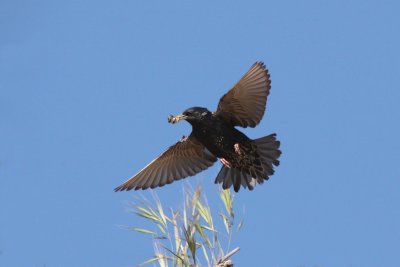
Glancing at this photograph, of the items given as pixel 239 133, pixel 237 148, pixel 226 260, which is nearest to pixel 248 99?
pixel 239 133

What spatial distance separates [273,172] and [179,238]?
2317 millimetres

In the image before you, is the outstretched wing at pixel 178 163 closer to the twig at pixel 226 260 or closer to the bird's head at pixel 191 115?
the bird's head at pixel 191 115

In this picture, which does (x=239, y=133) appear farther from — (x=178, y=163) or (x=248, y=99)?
(x=178, y=163)

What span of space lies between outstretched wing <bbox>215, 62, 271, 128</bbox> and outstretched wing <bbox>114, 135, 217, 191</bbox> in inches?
20.9

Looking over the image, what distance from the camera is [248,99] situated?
19.7ft

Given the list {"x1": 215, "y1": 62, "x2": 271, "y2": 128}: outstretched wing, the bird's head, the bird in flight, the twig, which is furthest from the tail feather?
the twig

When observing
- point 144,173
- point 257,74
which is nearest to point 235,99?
point 257,74

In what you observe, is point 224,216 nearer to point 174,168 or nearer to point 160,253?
point 160,253

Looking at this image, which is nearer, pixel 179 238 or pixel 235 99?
pixel 179 238

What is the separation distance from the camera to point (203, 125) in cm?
593

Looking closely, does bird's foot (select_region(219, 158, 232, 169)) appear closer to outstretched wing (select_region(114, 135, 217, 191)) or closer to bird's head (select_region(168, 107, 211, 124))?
outstretched wing (select_region(114, 135, 217, 191))

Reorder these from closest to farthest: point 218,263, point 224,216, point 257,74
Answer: point 218,263 < point 224,216 < point 257,74

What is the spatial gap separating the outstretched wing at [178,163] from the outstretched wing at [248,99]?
0.53m

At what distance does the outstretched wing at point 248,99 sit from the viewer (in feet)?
19.3
